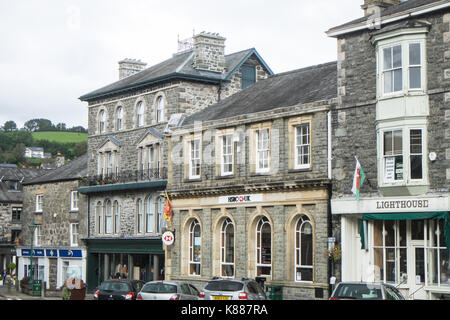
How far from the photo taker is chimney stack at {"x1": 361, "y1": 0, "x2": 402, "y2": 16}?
3047cm

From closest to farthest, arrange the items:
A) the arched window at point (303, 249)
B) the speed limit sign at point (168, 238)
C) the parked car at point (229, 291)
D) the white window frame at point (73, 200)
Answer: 1. the parked car at point (229, 291)
2. the arched window at point (303, 249)
3. the speed limit sign at point (168, 238)
4. the white window frame at point (73, 200)

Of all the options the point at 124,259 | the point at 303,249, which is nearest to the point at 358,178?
the point at 303,249

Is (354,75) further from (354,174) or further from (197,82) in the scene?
(197,82)

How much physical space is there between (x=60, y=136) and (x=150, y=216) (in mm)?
114932

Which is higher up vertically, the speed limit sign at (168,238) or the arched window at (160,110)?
the arched window at (160,110)

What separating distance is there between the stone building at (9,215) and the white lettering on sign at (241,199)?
40.1 meters

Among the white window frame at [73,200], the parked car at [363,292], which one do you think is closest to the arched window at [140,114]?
the white window frame at [73,200]

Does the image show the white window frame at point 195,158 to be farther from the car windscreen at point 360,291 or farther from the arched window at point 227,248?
the car windscreen at point 360,291

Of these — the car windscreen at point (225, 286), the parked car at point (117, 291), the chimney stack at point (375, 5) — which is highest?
the chimney stack at point (375, 5)

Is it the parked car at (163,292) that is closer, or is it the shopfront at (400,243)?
the parked car at (163,292)

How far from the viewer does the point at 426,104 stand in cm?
2647

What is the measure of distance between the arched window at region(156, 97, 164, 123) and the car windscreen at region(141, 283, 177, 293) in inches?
794

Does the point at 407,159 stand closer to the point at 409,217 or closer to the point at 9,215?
the point at 409,217

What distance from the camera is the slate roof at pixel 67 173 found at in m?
52.6
